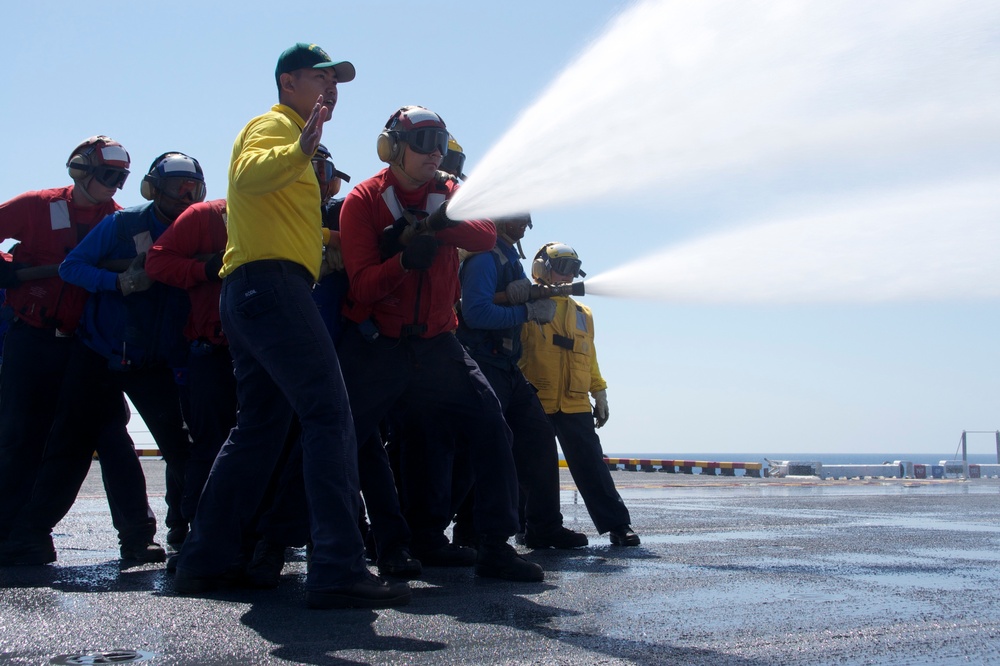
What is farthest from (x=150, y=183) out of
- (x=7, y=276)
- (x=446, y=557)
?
(x=446, y=557)

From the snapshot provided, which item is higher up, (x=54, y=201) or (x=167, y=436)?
(x=54, y=201)

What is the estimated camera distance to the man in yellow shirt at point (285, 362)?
3.73 metres

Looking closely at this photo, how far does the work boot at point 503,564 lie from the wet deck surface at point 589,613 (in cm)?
10

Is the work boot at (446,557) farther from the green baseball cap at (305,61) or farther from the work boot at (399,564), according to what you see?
the green baseball cap at (305,61)

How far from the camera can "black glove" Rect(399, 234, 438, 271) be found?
423 centimetres

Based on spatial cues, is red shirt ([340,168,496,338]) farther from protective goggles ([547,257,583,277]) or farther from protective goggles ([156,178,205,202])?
protective goggles ([547,257,583,277])

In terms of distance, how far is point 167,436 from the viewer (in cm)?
548

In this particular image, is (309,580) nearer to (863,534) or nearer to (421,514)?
(421,514)

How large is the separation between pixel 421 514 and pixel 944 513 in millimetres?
5913

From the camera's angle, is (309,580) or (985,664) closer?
(985,664)

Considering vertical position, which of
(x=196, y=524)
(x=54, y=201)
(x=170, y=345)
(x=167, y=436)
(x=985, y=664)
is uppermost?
(x=54, y=201)

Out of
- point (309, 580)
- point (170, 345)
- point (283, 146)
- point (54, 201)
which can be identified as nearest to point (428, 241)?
point (283, 146)

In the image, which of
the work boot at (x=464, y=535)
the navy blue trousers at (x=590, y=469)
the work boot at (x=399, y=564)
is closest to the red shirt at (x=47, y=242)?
the work boot at (x=399, y=564)

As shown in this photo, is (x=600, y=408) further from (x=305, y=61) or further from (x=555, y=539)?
(x=305, y=61)
